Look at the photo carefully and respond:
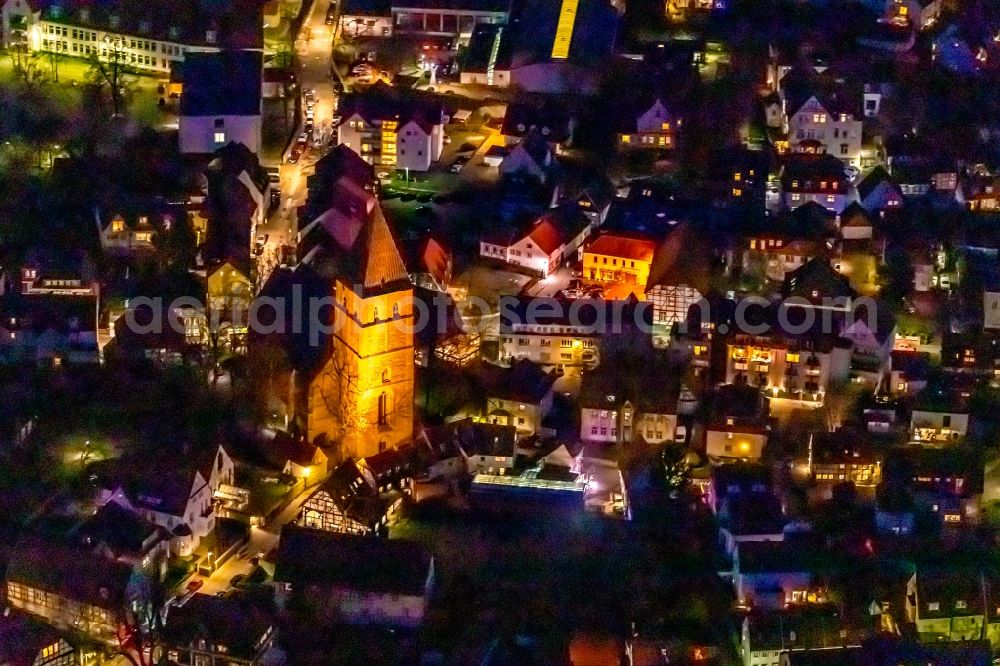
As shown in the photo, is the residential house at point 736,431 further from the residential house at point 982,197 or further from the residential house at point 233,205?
the residential house at point 982,197

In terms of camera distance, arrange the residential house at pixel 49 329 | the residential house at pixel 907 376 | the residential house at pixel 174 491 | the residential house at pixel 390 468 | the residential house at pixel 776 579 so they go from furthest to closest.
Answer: the residential house at pixel 49 329, the residential house at pixel 907 376, the residential house at pixel 390 468, the residential house at pixel 174 491, the residential house at pixel 776 579

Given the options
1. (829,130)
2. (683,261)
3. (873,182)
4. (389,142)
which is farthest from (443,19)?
(683,261)

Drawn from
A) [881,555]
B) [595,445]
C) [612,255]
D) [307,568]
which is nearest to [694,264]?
[612,255]

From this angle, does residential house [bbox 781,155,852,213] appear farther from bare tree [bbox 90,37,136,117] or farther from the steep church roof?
bare tree [bbox 90,37,136,117]

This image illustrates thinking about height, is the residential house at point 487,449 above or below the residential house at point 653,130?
below

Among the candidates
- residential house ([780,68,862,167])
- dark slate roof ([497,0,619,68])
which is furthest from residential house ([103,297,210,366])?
residential house ([780,68,862,167])

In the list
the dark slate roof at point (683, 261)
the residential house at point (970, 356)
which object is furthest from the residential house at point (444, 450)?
the residential house at point (970, 356)

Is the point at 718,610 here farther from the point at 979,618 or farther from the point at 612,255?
the point at 612,255
